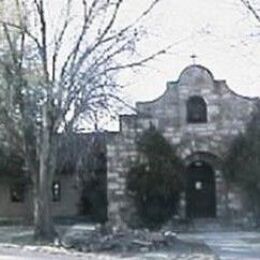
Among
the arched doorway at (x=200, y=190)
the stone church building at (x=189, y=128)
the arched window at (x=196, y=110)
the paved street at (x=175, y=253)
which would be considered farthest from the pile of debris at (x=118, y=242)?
the arched window at (x=196, y=110)

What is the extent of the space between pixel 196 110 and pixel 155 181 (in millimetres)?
3498

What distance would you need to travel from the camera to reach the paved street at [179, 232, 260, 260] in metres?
20.0

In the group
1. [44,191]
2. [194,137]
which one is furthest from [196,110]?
[44,191]

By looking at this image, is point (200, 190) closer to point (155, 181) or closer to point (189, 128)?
point (155, 181)

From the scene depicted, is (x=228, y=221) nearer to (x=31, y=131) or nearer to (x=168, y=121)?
→ (x=168, y=121)

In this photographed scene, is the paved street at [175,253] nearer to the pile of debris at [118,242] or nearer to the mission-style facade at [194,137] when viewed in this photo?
the pile of debris at [118,242]

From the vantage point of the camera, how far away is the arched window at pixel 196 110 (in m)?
31.2

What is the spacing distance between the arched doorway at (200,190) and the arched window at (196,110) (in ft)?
5.72

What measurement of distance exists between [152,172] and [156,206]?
1329 millimetres

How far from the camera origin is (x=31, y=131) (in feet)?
87.5

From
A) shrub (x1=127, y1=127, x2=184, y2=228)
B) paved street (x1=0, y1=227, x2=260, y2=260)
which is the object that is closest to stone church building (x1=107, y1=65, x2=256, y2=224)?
shrub (x1=127, y1=127, x2=184, y2=228)

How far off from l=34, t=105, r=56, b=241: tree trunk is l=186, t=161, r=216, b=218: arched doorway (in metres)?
8.17

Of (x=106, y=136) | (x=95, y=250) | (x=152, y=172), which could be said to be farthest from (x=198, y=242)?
(x=106, y=136)

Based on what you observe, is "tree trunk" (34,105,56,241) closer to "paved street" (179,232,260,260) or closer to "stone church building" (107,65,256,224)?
"paved street" (179,232,260,260)
